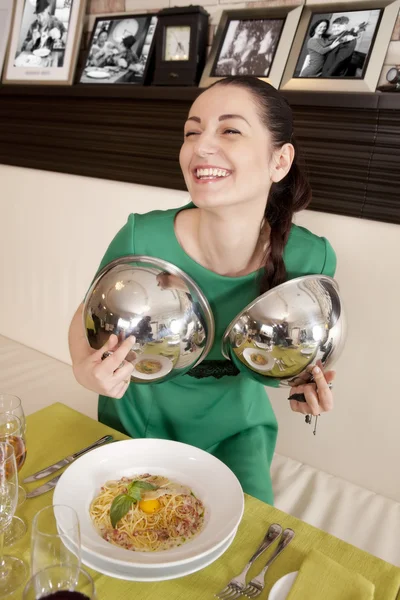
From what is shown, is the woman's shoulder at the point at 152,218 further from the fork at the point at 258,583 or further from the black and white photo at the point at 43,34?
the black and white photo at the point at 43,34

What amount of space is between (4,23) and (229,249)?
5.53ft

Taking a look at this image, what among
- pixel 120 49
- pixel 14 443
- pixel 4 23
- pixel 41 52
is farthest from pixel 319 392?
pixel 4 23

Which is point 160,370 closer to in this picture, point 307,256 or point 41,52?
point 307,256

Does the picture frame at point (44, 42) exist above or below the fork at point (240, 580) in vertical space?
above

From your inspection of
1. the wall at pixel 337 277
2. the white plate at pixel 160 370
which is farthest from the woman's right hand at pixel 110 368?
the wall at pixel 337 277

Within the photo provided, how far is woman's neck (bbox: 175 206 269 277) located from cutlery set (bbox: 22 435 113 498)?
0.46m

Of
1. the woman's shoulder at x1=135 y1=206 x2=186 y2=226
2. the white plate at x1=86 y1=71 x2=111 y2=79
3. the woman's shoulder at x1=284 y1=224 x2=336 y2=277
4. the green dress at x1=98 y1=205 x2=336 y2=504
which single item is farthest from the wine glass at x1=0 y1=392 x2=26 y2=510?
the white plate at x1=86 y1=71 x2=111 y2=79

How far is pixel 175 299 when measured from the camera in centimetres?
90

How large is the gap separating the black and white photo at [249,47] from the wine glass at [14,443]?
1.19 m

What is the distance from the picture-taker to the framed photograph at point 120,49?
5.57 feet

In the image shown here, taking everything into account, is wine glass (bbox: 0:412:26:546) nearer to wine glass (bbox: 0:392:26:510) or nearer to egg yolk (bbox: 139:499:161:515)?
wine glass (bbox: 0:392:26:510)

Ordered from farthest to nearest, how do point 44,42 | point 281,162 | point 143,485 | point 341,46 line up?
point 44,42 → point 341,46 → point 281,162 → point 143,485

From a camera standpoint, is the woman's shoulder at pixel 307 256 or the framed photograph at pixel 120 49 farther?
the framed photograph at pixel 120 49

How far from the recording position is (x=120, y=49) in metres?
1.75
